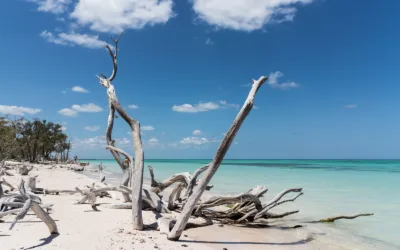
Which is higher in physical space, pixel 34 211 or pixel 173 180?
pixel 173 180

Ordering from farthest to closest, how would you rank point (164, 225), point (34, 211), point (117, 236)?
point (164, 225) → point (117, 236) → point (34, 211)

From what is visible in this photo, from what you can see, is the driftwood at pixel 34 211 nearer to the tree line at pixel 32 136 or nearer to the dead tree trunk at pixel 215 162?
the dead tree trunk at pixel 215 162

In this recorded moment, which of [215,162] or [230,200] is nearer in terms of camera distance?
[215,162]

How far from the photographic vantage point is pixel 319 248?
20.0ft

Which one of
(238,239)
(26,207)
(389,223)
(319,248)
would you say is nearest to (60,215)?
(26,207)

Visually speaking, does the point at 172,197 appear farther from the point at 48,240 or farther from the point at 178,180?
the point at 48,240

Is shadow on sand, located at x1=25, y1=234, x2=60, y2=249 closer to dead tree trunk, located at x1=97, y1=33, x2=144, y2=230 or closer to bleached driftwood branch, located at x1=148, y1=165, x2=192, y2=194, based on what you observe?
dead tree trunk, located at x1=97, y1=33, x2=144, y2=230

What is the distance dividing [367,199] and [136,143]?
10.4 m

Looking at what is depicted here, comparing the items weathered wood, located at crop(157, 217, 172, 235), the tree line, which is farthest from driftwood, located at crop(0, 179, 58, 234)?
the tree line

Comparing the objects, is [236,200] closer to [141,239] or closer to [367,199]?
[141,239]

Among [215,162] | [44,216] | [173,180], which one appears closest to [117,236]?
[44,216]

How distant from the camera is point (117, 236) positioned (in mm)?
5449

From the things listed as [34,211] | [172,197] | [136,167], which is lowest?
[172,197]

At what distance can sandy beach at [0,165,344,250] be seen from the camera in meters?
4.90
